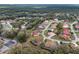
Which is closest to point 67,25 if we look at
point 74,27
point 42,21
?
point 74,27

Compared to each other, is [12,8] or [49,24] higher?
[12,8]

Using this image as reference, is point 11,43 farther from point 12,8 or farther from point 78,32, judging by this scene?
point 78,32

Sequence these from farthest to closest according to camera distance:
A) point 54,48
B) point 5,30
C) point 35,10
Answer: point 35,10 < point 5,30 < point 54,48

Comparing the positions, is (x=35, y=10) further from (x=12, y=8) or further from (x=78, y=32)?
(x=78, y=32)

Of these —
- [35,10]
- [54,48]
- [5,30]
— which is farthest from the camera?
[35,10]

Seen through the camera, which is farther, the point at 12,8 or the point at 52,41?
the point at 12,8

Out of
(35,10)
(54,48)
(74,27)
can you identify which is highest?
(35,10)
